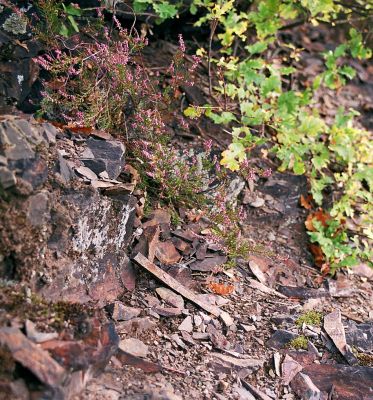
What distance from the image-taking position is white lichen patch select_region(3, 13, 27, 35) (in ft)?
14.7

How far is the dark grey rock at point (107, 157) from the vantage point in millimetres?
3875

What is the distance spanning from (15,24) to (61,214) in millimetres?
2030

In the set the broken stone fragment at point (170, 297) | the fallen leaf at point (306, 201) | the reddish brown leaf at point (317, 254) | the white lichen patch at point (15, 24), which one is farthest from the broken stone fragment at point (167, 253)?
the white lichen patch at point (15, 24)

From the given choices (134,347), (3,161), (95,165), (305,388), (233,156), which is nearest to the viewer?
(3,161)

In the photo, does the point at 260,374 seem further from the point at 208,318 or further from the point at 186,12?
the point at 186,12

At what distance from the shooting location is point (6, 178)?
2971mm

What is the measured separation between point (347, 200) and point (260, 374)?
2.38m

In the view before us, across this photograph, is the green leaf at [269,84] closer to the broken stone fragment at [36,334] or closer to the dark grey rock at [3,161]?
the dark grey rock at [3,161]

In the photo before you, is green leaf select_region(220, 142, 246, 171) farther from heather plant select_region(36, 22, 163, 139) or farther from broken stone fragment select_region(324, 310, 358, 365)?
broken stone fragment select_region(324, 310, 358, 365)

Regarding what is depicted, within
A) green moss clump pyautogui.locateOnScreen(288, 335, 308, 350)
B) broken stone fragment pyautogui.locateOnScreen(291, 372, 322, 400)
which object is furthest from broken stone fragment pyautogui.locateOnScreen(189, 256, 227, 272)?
broken stone fragment pyautogui.locateOnScreen(291, 372, 322, 400)

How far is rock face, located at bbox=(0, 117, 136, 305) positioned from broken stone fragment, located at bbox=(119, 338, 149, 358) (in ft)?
1.32

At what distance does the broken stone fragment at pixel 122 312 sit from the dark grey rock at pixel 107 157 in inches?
37.2

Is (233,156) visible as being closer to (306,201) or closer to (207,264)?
(207,264)

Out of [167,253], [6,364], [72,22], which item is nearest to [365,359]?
[167,253]
